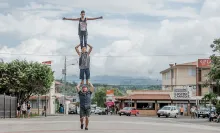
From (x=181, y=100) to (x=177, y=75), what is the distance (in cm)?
839

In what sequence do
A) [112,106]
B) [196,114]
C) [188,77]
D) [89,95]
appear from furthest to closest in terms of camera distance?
1. [112,106]
2. [188,77]
3. [196,114]
4. [89,95]

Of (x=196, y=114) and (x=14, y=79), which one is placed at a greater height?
(x=14, y=79)

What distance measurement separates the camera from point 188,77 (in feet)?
307

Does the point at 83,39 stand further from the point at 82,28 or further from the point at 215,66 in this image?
the point at 215,66

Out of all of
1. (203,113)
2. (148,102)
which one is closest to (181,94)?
(148,102)

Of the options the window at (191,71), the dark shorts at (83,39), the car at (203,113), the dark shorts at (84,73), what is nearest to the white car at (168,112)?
the car at (203,113)

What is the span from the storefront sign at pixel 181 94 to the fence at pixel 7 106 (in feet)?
144

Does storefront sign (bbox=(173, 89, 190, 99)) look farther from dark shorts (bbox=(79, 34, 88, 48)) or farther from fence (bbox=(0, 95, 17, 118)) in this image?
dark shorts (bbox=(79, 34, 88, 48))

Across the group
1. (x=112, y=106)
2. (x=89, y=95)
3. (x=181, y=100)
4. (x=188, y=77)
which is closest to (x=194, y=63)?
(x=188, y=77)

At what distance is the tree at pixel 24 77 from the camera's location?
185 feet

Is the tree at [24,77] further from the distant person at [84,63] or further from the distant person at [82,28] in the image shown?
the distant person at [84,63]

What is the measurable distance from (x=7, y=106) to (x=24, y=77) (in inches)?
432

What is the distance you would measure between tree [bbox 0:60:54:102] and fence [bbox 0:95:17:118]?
Answer: 7.32 metres

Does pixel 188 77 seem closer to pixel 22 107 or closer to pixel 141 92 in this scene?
pixel 141 92
